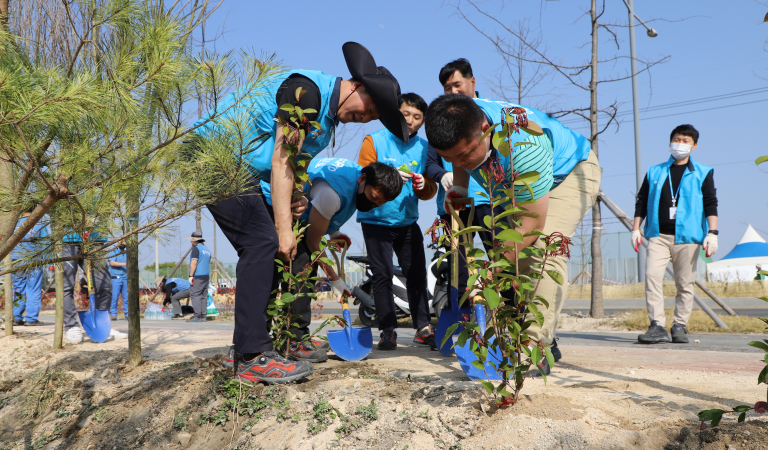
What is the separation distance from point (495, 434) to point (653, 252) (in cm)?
337

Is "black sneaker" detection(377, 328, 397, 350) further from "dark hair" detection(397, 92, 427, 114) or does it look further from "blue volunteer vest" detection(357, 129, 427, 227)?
"dark hair" detection(397, 92, 427, 114)

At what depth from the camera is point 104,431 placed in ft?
8.45

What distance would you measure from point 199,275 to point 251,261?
699 centimetres

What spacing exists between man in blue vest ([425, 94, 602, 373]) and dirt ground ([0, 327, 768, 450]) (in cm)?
51

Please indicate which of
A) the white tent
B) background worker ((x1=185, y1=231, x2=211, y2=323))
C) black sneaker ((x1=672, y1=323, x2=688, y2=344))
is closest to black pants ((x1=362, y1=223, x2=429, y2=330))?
black sneaker ((x1=672, y1=323, x2=688, y2=344))

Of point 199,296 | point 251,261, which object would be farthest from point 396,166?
point 199,296

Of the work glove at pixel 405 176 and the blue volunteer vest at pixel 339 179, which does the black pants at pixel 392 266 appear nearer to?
the work glove at pixel 405 176

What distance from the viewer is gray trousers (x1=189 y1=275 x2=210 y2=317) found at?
30.0 feet

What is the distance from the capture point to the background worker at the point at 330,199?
9.41 feet

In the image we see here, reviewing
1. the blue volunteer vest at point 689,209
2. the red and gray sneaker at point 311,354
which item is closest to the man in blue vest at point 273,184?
the red and gray sneaker at point 311,354

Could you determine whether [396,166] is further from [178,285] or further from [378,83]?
[178,285]

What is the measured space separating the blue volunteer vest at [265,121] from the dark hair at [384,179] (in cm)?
52

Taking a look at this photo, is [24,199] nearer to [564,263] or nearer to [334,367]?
[334,367]

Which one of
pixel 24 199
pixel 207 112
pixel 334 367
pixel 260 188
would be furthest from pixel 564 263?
pixel 24 199
